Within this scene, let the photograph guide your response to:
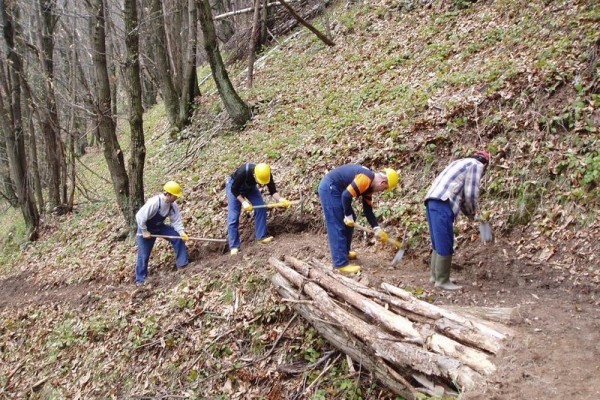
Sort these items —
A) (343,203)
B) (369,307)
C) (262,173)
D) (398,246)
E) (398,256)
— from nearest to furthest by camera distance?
(369,307)
(343,203)
(398,256)
(398,246)
(262,173)

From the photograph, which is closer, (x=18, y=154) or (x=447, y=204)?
(x=447, y=204)

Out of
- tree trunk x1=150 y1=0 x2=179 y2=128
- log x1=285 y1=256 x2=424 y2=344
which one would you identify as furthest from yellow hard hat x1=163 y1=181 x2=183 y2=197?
tree trunk x1=150 y1=0 x2=179 y2=128

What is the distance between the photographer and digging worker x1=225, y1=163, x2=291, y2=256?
27.0 feet

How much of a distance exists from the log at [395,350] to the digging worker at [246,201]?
3.00 metres

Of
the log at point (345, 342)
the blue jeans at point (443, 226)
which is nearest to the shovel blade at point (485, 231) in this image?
the blue jeans at point (443, 226)

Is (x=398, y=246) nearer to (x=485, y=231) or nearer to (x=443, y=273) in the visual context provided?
(x=443, y=273)

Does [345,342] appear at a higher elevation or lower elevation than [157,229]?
lower

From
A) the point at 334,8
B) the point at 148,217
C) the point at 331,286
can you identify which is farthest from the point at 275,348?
the point at 334,8

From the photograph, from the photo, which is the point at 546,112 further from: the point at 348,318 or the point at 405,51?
the point at 405,51

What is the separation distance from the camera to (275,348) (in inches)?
225

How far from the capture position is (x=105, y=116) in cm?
991

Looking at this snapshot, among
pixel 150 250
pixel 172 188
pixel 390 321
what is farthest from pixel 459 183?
pixel 150 250

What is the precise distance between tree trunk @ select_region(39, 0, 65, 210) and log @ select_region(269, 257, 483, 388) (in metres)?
11.3

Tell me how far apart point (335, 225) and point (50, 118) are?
11318mm
